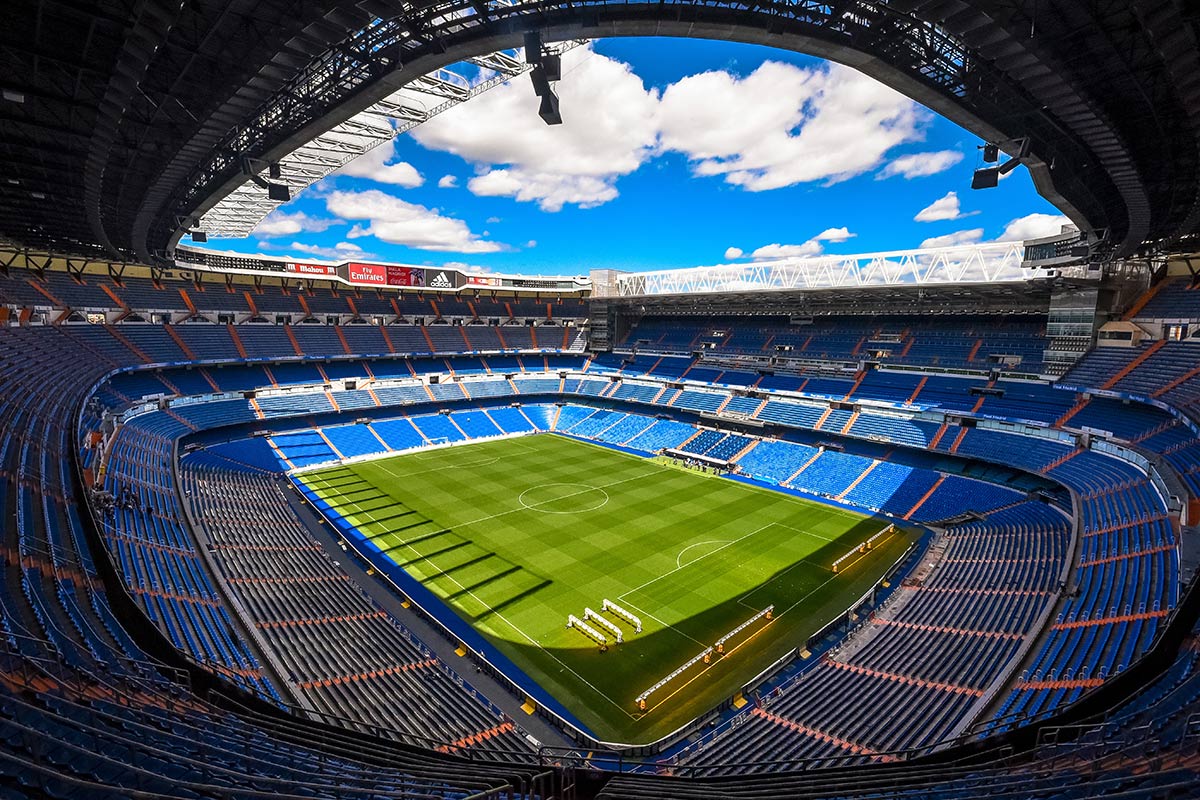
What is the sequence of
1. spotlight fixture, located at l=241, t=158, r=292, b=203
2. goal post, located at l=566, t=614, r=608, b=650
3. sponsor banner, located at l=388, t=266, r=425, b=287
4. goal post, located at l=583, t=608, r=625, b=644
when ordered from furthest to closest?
1. sponsor banner, located at l=388, t=266, r=425, b=287
2. goal post, located at l=583, t=608, r=625, b=644
3. goal post, located at l=566, t=614, r=608, b=650
4. spotlight fixture, located at l=241, t=158, r=292, b=203

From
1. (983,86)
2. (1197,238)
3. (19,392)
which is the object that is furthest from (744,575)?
(19,392)

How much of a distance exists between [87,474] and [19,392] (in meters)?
3.36

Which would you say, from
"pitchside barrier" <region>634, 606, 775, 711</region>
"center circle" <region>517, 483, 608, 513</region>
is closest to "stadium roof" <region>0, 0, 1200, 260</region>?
"pitchside barrier" <region>634, 606, 775, 711</region>

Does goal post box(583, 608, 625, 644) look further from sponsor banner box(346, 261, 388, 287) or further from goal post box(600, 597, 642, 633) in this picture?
sponsor banner box(346, 261, 388, 287)

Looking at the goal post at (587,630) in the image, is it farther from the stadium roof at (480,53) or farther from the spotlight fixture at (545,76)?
the stadium roof at (480,53)

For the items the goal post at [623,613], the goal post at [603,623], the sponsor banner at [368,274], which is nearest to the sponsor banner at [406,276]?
the sponsor banner at [368,274]

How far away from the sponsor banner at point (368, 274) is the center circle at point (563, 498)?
98.2ft

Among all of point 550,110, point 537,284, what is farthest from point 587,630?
point 537,284

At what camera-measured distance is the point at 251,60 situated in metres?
9.97

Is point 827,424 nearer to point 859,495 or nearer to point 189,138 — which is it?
point 859,495

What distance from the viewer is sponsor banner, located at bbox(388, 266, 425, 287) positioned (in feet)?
181

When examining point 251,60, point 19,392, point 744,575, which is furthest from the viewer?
point 744,575

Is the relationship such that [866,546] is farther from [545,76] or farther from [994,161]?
[545,76]

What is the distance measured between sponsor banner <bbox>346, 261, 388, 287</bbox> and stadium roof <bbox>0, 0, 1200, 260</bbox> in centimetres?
3899
